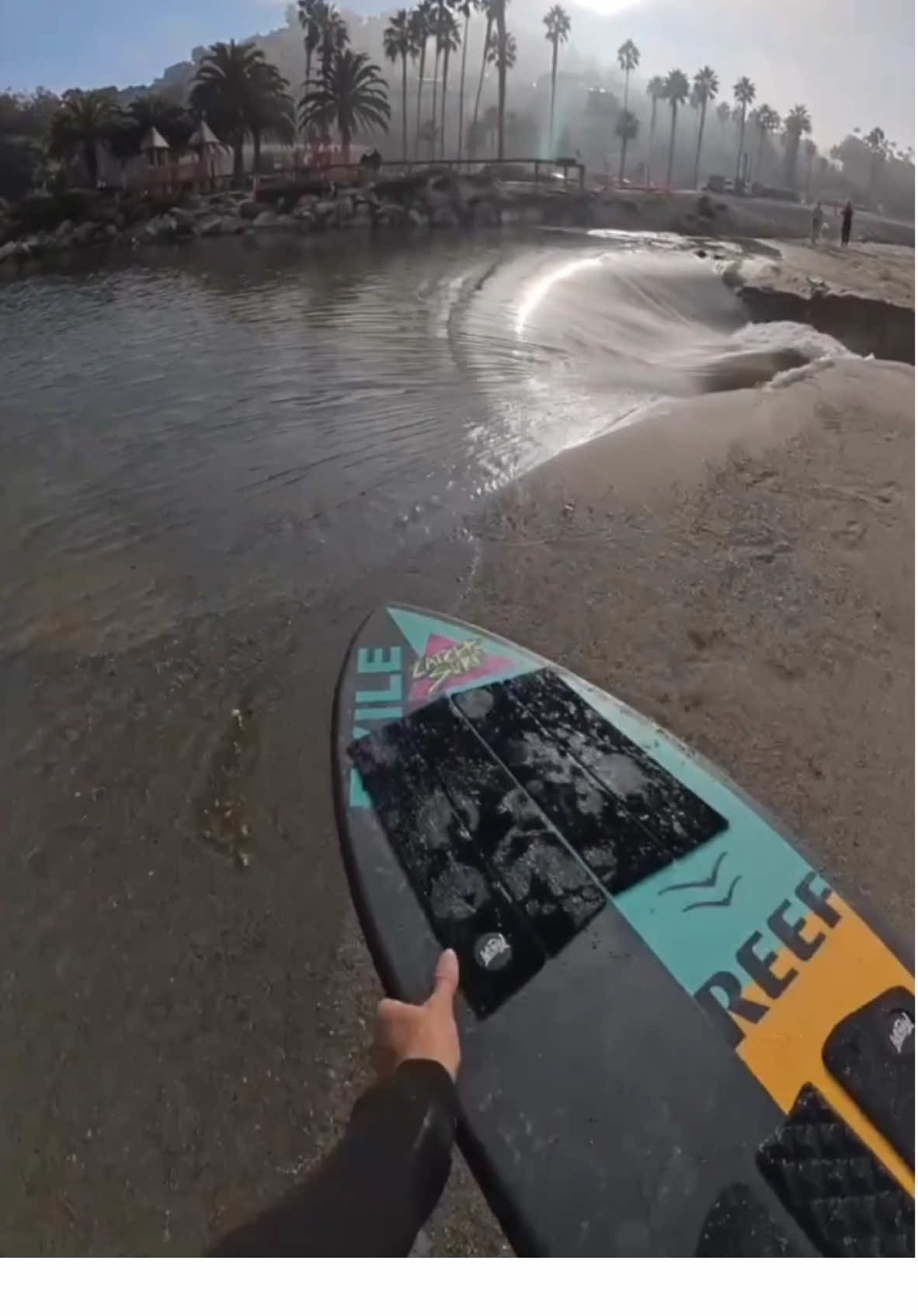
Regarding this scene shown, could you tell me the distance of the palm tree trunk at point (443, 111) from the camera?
405 centimetres

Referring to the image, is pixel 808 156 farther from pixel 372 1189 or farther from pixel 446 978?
pixel 372 1189

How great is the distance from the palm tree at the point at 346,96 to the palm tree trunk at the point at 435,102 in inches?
10.3

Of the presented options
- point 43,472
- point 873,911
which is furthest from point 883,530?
point 43,472

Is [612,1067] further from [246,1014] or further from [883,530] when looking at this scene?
[883,530]

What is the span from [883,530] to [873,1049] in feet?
8.65

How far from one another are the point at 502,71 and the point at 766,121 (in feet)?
4.82

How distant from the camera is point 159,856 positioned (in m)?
2.39

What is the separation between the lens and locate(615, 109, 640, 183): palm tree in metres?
4.75

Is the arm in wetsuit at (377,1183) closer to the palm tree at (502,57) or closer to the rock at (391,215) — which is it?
the rock at (391,215)

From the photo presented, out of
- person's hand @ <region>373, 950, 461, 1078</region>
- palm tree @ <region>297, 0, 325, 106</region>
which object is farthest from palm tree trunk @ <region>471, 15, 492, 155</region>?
person's hand @ <region>373, 950, 461, 1078</region>

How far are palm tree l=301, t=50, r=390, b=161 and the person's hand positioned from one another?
3854 mm

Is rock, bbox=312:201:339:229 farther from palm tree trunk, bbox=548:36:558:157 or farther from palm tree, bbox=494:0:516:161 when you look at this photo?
palm tree trunk, bbox=548:36:558:157

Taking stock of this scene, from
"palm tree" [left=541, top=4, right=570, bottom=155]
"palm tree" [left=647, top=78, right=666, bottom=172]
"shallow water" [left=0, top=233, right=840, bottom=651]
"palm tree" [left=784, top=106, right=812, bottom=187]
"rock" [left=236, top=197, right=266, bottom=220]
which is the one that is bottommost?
"shallow water" [left=0, top=233, right=840, bottom=651]
